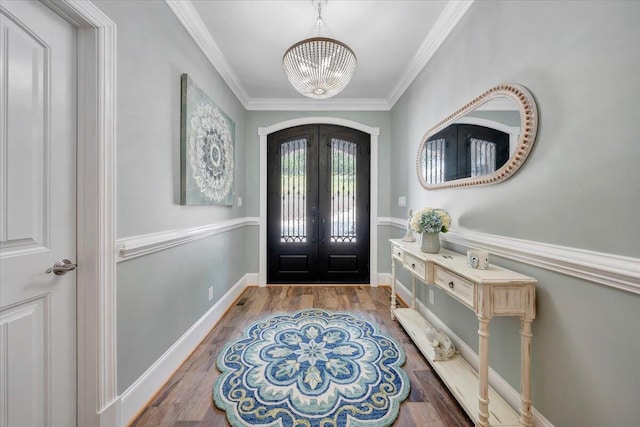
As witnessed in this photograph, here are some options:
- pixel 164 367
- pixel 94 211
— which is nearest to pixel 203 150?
pixel 94 211

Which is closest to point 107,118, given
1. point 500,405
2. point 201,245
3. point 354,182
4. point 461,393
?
point 201,245

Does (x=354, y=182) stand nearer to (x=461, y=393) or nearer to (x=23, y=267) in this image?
(x=461, y=393)

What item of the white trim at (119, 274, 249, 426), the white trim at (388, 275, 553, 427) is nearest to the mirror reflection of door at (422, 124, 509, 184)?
the white trim at (388, 275, 553, 427)

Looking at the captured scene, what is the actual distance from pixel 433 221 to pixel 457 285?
0.55m

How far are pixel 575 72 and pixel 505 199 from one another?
641 millimetres

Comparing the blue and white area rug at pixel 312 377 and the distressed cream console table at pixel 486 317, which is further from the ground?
the distressed cream console table at pixel 486 317

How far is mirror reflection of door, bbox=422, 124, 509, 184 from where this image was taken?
1.52 m

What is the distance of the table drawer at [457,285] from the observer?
133cm

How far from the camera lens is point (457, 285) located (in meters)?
1.49

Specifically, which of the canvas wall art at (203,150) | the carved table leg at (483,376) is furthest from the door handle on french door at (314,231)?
the carved table leg at (483,376)

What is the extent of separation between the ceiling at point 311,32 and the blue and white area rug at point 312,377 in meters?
2.57

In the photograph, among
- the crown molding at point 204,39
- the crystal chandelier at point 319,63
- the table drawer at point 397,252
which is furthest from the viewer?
the table drawer at point 397,252

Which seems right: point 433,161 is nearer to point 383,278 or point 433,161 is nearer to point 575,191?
point 575,191

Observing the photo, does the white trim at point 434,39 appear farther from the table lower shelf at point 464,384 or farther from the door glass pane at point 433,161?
the table lower shelf at point 464,384
